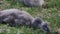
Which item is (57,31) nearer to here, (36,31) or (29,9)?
(36,31)

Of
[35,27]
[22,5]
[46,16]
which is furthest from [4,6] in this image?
[35,27]

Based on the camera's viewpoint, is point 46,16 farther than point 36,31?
Yes

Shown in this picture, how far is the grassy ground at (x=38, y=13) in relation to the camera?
5.14 meters

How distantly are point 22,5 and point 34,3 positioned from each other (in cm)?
32

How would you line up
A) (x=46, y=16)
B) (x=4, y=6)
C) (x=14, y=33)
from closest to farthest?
(x=14, y=33)
(x=46, y=16)
(x=4, y=6)

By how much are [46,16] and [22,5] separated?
37.4 inches

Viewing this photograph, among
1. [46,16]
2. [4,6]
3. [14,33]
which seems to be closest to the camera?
[14,33]

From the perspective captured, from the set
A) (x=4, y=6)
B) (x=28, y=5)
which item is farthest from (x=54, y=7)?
(x=4, y=6)

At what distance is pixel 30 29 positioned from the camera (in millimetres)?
5242

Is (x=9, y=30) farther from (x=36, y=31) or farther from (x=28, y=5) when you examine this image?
(x=28, y=5)

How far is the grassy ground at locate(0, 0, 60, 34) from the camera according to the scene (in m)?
5.14

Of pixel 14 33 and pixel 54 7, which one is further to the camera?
pixel 54 7

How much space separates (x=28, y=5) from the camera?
22.1ft

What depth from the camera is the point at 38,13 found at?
623cm
